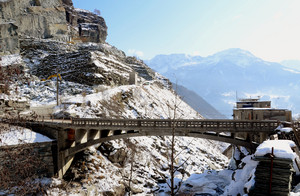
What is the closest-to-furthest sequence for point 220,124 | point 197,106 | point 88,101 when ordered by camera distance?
point 197,106, point 220,124, point 88,101

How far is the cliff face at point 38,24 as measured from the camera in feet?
148

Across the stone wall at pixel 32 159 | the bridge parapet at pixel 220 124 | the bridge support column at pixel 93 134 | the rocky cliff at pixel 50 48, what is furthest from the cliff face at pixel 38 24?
the bridge parapet at pixel 220 124

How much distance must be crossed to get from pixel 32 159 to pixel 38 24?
58.2 m

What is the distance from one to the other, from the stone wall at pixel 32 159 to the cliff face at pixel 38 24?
134ft

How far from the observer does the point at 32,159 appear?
46.5ft

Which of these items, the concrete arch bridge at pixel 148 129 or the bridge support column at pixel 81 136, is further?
the bridge support column at pixel 81 136

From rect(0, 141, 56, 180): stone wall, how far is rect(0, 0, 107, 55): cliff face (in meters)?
40.7

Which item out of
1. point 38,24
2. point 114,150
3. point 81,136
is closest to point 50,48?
point 38,24

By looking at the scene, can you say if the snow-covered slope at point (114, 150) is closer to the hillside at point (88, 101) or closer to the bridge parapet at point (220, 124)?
the hillside at point (88, 101)

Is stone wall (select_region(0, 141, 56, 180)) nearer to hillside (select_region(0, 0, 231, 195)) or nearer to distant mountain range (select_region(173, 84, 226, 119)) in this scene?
hillside (select_region(0, 0, 231, 195))

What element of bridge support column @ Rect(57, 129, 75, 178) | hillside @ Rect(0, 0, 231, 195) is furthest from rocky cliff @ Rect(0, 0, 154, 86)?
bridge support column @ Rect(57, 129, 75, 178)

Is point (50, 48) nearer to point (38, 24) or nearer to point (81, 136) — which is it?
point (38, 24)

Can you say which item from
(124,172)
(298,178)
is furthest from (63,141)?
(298,178)

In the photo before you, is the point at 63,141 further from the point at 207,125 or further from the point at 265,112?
the point at 265,112
